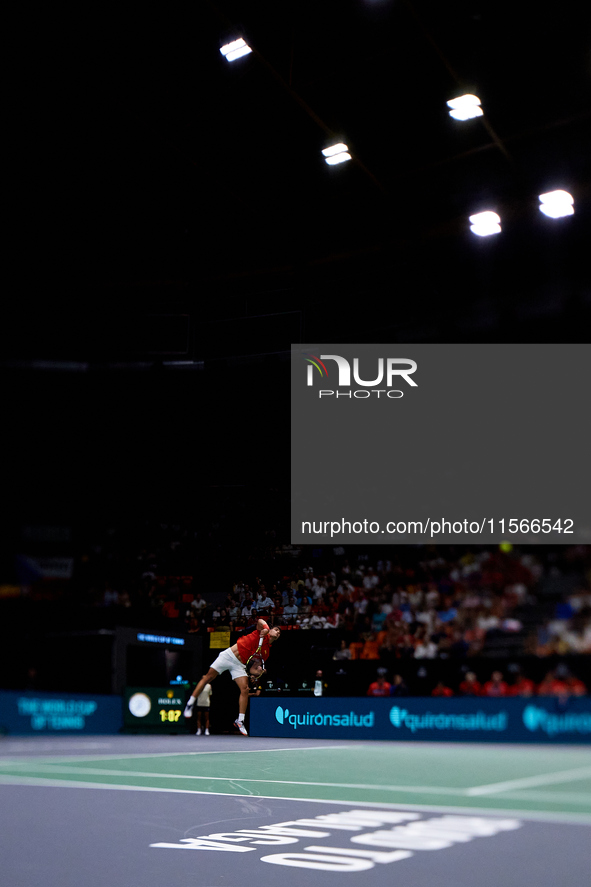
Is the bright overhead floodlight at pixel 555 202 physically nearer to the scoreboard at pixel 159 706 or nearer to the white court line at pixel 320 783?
the scoreboard at pixel 159 706

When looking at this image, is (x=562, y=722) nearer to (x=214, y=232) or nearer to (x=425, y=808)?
(x=214, y=232)

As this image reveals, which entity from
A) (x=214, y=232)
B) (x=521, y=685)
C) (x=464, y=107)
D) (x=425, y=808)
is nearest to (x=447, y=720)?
(x=521, y=685)

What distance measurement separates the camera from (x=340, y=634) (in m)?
1.73

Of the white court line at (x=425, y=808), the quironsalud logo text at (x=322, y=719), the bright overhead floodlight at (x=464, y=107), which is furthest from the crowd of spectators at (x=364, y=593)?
the bright overhead floodlight at (x=464, y=107)

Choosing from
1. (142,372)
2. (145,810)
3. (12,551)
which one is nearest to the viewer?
(142,372)

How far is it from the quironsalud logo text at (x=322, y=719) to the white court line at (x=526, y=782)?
2.70 m

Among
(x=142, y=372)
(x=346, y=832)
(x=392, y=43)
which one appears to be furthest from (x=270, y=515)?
(x=392, y=43)

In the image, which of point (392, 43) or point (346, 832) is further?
point (392, 43)

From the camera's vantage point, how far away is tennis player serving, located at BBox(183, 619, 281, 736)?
63.9 inches

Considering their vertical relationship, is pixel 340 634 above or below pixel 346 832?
above

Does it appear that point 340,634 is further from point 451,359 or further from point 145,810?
point 145,810

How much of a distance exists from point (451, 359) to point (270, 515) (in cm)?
59

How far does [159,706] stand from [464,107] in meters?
8.17

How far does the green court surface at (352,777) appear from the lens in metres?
3.75
